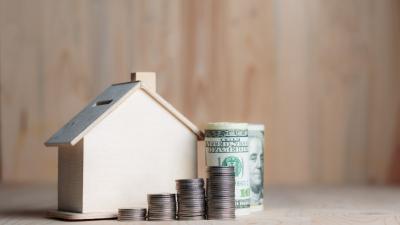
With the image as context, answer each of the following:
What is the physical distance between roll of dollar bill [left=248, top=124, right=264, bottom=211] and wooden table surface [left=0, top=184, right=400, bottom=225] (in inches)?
1.8

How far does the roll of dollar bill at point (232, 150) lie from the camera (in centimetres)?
219

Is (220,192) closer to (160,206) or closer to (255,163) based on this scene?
(160,206)

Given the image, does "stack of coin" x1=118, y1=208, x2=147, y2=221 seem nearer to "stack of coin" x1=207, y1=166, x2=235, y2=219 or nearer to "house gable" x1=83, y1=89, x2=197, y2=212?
"house gable" x1=83, y1=89, x2=197, y2=212

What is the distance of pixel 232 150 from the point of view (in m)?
2.19

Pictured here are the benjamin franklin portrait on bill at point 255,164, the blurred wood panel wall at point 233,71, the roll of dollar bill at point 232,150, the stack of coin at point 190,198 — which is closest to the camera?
the stack of coin at point 190,198

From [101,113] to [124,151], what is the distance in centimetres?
12

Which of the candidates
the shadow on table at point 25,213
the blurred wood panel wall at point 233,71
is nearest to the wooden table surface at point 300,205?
the shadow on table at point 25,213

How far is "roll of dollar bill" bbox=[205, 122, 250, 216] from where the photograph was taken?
2.19 metres

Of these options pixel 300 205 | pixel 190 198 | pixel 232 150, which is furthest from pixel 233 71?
pixel 190 198

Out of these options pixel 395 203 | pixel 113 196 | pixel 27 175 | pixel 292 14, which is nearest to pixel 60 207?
pixel 113 196

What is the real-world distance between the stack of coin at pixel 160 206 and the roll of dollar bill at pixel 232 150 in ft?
0.58

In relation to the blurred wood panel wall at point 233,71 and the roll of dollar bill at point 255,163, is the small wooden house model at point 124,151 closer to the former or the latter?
the roll of dollar bill at point 255,163

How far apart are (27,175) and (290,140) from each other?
1.26 metres

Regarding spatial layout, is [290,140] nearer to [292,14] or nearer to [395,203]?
[292,14]
